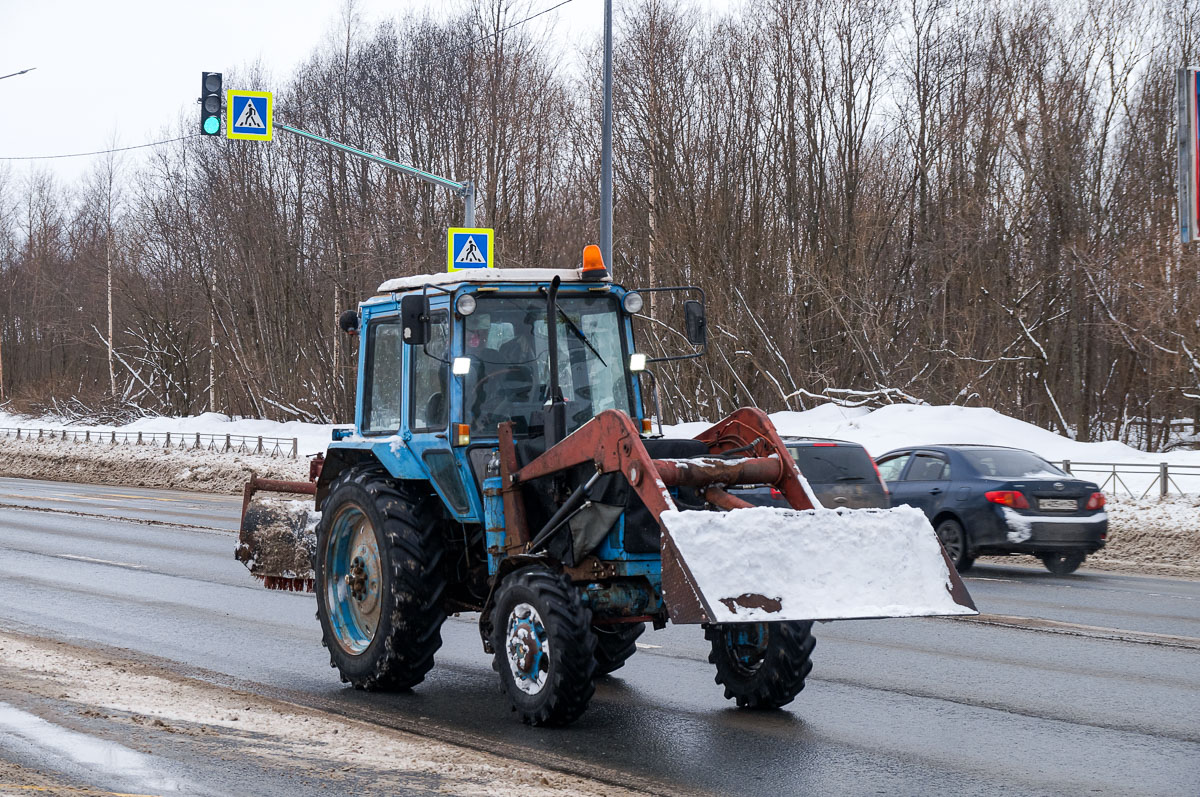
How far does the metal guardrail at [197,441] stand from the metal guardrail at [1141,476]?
1993 centimetres

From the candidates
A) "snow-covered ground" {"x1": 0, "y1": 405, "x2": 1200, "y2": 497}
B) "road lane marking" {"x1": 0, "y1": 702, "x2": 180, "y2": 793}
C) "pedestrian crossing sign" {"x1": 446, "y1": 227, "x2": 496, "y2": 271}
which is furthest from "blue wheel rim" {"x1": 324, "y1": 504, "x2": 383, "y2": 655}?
"snow-covered ground" {"x1": 0, "y1": 405, "x2": 1200, "y2": 497}

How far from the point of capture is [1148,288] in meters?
28.0

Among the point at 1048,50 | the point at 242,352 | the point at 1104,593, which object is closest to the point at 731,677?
the point at 1104,593

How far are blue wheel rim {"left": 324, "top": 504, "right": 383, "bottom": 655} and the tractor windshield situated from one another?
48.8 inches

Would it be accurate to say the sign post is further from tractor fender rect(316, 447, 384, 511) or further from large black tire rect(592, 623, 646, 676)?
tractor fender rect(316, 447, 384, 511)

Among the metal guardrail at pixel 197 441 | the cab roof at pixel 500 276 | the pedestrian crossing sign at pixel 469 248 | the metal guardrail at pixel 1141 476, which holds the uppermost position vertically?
the pedestrian crossing sign at pixel 469 248

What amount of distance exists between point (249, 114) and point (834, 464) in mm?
10595

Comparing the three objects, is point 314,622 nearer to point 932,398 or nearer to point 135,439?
point 932,398

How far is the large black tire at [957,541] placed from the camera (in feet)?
55.4

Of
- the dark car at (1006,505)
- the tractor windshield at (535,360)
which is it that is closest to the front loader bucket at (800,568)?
the tractor windshield at (535,360)

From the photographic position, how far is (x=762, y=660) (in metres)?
8.28

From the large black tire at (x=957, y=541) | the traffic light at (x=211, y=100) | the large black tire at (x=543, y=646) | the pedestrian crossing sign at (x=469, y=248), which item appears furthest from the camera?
the pedestrian crossing sign at (x=469, y=248)

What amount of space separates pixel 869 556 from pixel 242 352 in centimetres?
4942

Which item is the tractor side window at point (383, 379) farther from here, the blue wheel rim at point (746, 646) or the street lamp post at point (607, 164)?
the street lamp post at point (607, 164)
